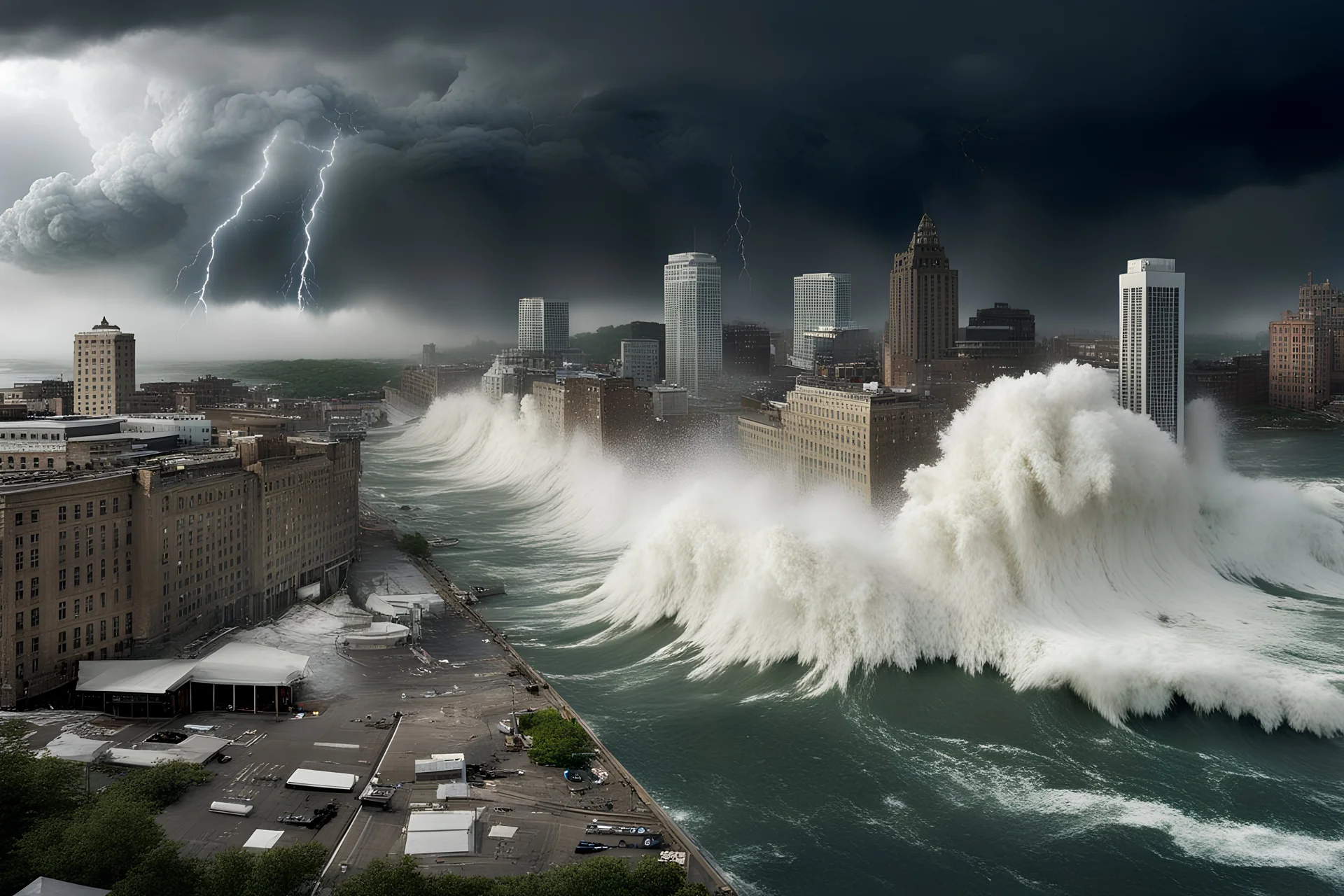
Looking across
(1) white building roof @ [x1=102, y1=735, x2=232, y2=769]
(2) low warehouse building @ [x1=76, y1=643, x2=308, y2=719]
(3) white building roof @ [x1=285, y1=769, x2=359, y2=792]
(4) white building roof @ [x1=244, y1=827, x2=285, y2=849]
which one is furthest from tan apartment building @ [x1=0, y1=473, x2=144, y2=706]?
(4) white building roof @ [x1=244, y1=827, x2=285, y2=849]

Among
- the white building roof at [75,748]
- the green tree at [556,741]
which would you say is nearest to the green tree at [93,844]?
the white building roof at [75,748]

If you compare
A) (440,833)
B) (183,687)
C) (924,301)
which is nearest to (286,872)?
(440,833)

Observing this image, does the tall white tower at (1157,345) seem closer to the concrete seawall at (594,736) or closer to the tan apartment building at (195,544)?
the concrete seawall at (594,736)

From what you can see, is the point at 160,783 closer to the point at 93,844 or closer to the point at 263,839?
the point at 263,839

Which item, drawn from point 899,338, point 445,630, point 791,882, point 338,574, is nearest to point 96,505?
point 445,630

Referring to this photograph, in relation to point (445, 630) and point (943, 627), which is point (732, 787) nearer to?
point (943, 627)

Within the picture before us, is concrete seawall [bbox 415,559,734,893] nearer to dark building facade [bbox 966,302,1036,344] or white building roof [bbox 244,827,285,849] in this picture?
white building roof [bbox 244,827,285,849]
